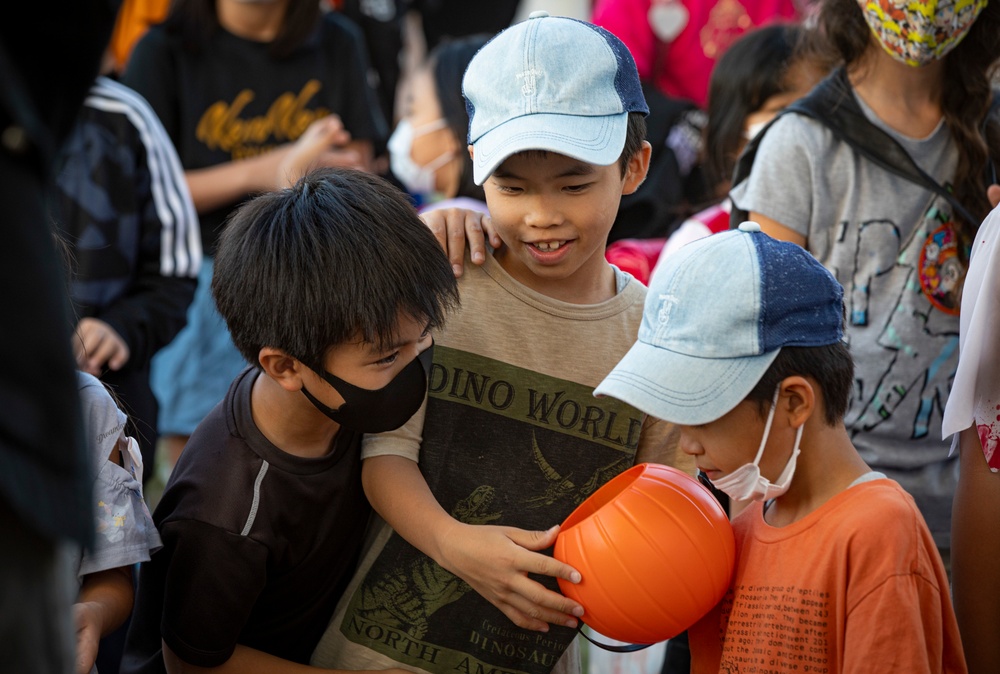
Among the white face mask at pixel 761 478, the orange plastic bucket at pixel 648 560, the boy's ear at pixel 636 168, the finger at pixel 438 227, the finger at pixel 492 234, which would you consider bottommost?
the orange plastic bucket at pixel 648 560

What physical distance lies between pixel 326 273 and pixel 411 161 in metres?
2.93

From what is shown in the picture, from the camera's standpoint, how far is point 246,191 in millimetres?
4578

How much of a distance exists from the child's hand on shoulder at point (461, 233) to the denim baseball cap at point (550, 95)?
0.19m

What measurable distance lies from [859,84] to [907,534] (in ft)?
5.49

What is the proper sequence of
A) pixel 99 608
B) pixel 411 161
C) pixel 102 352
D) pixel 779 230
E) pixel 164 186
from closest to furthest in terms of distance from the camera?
pixel 99 608, pixel 779 230, pixel 102 352, pixel 164 186, pixel 411 161

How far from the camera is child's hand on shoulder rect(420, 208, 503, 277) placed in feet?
8.54

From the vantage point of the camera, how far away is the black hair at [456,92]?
4504mm

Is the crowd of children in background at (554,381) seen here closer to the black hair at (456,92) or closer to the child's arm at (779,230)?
the child's arm at (779,230)

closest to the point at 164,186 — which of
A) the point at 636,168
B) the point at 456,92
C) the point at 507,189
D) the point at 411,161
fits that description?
the point at 456,92

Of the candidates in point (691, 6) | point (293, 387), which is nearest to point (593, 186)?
point (293, 387)

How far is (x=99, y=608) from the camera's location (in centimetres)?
232

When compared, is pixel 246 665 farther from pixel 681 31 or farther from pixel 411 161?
pixel 681 31

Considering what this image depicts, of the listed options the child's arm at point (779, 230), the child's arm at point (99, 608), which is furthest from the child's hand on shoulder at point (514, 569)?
the child's arm at point (779, 230)

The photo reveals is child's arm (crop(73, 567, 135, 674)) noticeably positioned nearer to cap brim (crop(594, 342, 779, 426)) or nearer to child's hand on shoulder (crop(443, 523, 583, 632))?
child's hand on shoulder (crop(443, 523, 583, 632))
